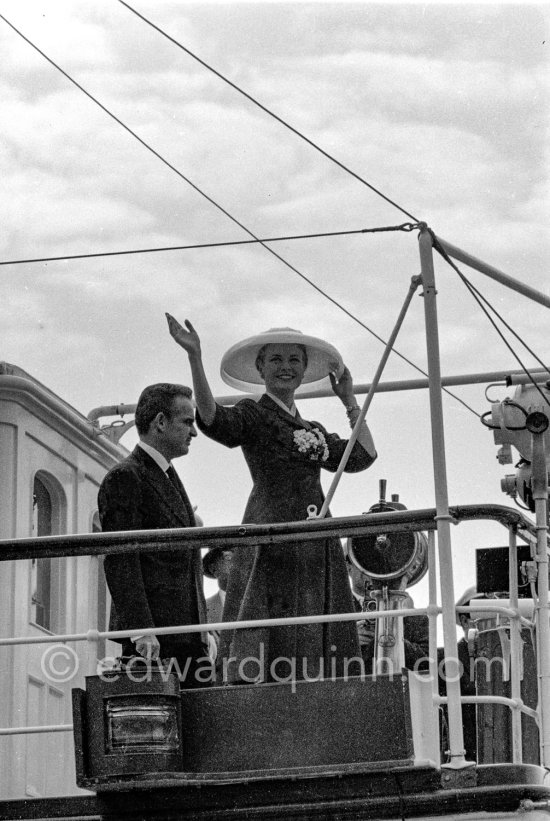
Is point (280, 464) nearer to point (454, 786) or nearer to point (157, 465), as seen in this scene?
point (157, 465)

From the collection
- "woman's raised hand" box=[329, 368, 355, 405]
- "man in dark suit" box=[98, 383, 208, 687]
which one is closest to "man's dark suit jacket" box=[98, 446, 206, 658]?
"man in dark suit" box=[98, 383, 208, 687]

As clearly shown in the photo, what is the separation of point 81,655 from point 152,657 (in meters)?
2.53

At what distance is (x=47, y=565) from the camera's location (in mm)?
7781

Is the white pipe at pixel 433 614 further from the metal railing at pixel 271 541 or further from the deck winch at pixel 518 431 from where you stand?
the deck winch at pixel 518 431

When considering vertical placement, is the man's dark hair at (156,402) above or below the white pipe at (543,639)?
above

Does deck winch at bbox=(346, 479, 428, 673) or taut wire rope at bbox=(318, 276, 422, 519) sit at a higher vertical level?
taut wire rope at bbox=(318, 276, 422, 519)

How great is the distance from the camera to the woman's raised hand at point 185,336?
220 inches

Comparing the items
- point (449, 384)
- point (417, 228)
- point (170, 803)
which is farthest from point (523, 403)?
point (170, 803)

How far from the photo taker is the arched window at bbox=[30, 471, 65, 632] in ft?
25.1

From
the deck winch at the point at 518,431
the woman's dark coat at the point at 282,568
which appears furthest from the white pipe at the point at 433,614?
the deck winch at the point at 518,431

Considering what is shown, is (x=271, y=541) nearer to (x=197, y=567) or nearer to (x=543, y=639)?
A: (x=197, y=567)

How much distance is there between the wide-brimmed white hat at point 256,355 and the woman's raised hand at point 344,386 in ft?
0.07

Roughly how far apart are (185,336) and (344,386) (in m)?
0.95

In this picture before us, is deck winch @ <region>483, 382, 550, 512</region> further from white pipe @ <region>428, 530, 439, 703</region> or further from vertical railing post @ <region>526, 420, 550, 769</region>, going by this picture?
white pipe @ <region>428, 530, 439, 703</region>
